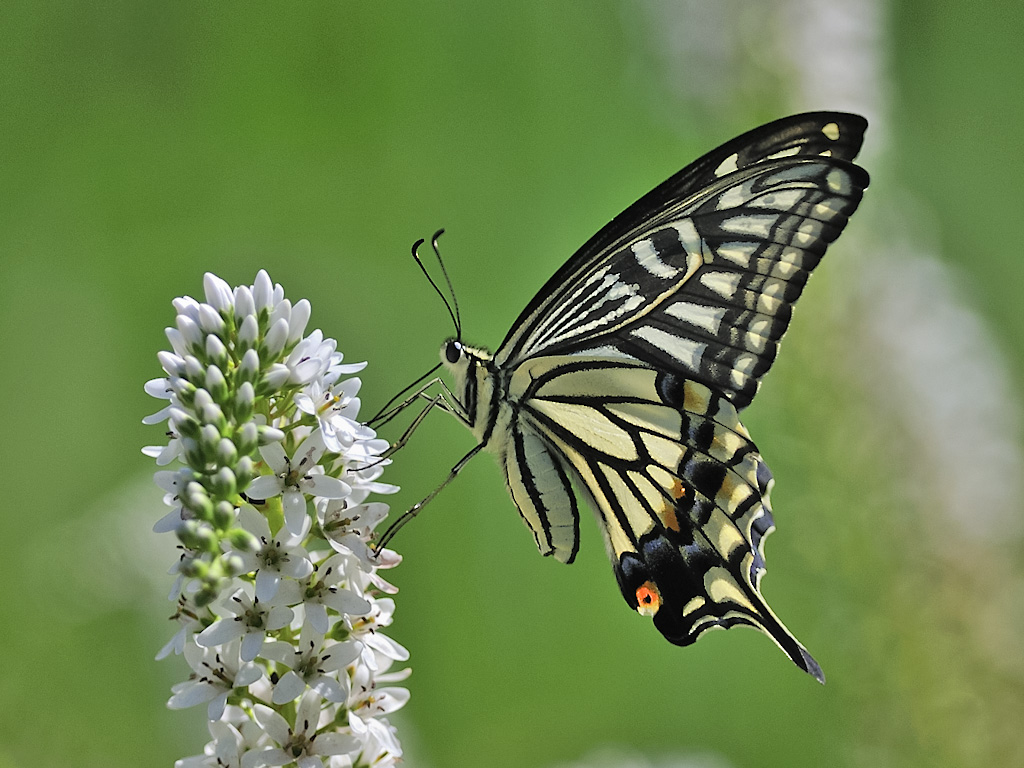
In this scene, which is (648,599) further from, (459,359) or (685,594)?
(459,359)

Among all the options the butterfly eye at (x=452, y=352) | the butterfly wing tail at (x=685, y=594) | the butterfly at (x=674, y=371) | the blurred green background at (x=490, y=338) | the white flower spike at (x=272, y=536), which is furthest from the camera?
the blurred green background at (x=490, y=338)

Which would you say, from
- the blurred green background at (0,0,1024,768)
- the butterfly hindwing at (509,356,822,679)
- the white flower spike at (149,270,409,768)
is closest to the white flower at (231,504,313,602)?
the white flower spike at (149,270,409,768)

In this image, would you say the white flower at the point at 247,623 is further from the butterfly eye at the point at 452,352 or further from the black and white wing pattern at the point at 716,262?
the black and white wing pattern at the point at 716,262

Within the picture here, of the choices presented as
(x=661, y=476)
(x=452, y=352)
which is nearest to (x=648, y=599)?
(x=661, y=476)

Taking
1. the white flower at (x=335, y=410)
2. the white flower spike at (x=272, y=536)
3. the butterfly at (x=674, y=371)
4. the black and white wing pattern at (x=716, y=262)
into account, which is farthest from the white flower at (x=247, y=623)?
the black and white wing pattern at (x=716, y=262)

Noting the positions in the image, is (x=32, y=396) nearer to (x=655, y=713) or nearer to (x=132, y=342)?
(x=132, y=342)

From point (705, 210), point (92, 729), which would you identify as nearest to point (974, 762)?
point (705, 210)
